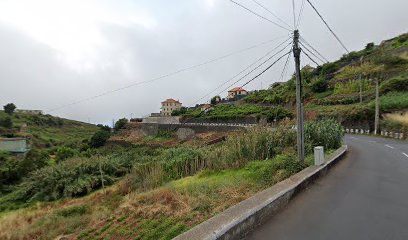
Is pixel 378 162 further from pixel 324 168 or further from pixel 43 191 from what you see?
pixel 43 191

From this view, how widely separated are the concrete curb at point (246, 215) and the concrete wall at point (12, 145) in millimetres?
72793

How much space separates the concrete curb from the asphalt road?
0.54ft

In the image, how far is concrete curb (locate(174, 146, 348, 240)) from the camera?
5.21 meters

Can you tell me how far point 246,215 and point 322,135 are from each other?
480 inches

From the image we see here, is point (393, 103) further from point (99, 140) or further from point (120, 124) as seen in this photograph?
point (120, 124)

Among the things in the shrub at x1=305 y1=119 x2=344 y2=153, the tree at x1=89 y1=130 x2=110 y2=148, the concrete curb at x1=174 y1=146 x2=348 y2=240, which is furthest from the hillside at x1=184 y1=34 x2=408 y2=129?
the concrete curb at x1=174 y1=146 x2=348 y2=240

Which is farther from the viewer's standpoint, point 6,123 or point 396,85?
point 6,123

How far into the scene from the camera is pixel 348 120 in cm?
4306

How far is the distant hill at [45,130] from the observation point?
288ft

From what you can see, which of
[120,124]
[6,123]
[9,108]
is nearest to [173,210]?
[120,124]

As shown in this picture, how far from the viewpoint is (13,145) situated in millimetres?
70000

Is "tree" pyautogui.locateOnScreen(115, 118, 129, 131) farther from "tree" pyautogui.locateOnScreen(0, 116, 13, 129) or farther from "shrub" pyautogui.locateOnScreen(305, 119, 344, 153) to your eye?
"shrub" pyautogui.locateOnScreen(305, 119, 344, 153)

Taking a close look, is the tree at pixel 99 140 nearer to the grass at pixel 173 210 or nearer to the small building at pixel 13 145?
the small building at pixel 13 145

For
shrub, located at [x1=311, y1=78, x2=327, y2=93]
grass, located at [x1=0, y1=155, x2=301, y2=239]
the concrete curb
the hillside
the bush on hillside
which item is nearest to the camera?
the concrete curb
